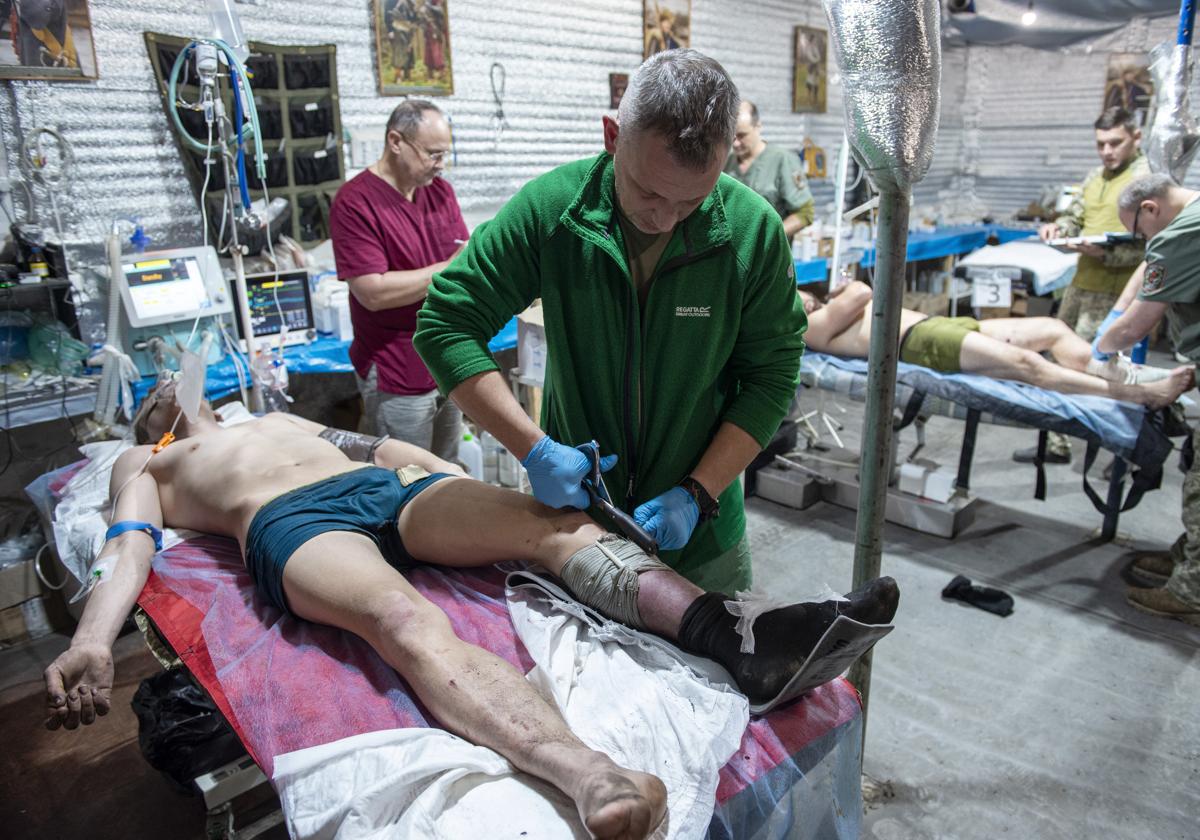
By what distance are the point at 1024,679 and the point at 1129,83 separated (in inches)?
275

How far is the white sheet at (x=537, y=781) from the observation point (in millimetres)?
1059

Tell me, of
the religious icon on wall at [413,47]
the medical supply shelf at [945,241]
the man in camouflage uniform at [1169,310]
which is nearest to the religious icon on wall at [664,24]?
the religious icon on wall at [413,47]

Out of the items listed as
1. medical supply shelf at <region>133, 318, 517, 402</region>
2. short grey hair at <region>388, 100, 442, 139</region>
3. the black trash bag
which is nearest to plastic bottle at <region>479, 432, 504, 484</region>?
medical supply shelf at <region>133, 318, 517, 402</region>

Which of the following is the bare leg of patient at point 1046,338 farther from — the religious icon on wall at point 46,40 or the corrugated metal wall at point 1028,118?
the corrugated metal wall at point 1028,118

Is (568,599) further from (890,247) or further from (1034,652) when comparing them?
(1034,652)

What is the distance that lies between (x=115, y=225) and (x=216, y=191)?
18.0 inches

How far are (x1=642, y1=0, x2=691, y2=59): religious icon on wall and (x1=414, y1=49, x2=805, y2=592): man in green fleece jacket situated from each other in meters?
4.54

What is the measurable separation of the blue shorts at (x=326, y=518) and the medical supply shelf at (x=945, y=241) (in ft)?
13.2

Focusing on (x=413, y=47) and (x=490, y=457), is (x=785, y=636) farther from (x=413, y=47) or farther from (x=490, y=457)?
(x=413, y=47)

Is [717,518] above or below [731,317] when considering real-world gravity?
below

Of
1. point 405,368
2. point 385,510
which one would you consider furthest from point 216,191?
point 385,510

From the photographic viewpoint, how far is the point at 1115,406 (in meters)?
3.11

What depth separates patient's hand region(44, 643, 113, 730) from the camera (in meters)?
1.58

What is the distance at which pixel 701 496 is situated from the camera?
5.05ft
